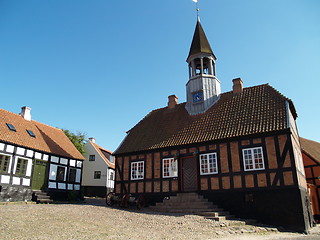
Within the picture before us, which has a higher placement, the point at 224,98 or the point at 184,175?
the point at 224,98

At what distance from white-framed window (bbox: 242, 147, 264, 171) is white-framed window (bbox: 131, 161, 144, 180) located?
6.70 meters

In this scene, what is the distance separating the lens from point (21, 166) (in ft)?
59.6

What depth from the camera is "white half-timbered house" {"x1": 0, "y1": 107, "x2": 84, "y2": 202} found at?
17266 mm

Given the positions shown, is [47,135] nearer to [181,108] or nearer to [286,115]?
[181,108]

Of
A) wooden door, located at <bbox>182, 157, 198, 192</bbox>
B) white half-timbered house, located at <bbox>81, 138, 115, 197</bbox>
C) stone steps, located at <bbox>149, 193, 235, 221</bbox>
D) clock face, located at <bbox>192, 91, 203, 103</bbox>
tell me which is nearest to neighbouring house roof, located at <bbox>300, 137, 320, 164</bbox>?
clock face, located at <bbox>192, 91, 203, 103</bbox>

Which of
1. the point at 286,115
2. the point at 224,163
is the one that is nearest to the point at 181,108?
the point at 224,163

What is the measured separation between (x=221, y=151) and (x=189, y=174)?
2.51 m

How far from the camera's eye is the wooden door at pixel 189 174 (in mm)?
15422

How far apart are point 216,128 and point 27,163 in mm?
13281

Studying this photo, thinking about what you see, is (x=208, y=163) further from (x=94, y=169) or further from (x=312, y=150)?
(x=94, y=169)

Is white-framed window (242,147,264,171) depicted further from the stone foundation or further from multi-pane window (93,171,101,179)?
multi-pane window (93,171,101,179)

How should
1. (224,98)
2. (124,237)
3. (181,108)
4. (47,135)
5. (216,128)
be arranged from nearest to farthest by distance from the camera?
1. (124,237)
2. (216,128)
3. (224,98)
4. (181,108)
5. (47,135)

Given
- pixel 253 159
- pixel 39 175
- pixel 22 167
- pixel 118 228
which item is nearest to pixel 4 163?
pixel 22 167

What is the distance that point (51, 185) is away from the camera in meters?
20.0
